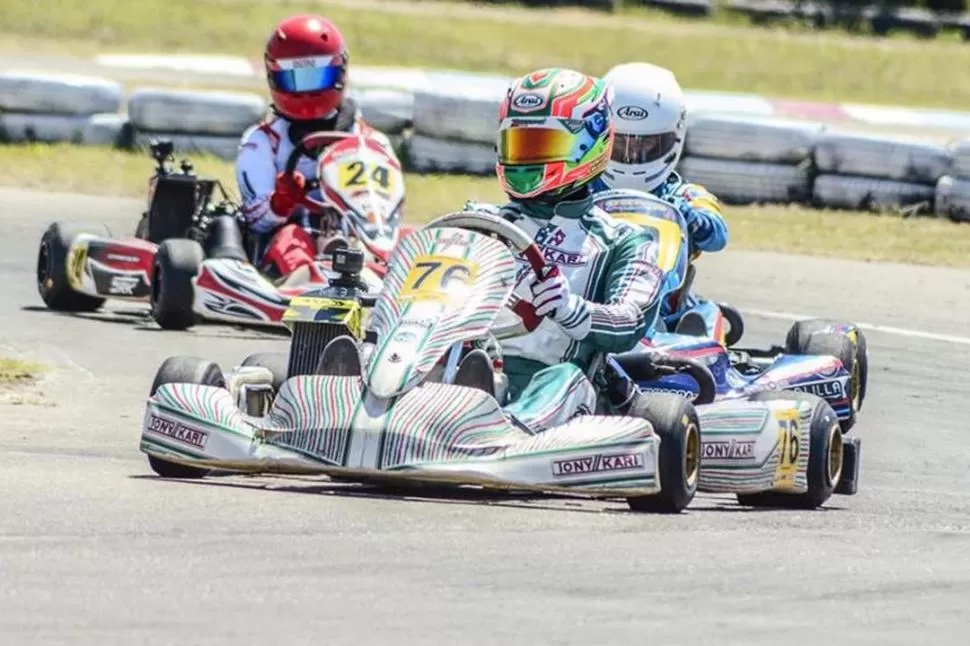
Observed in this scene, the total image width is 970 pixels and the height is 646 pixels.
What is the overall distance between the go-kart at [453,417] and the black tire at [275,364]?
0.06 meters

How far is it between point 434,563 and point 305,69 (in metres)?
6.63

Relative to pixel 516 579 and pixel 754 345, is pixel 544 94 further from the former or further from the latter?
pixel 754 345

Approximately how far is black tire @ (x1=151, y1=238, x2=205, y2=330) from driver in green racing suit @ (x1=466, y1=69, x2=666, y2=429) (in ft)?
12.4

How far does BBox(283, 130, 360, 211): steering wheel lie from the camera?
1086cm

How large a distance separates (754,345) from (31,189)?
20.0 feet

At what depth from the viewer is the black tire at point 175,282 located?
33.8 feet

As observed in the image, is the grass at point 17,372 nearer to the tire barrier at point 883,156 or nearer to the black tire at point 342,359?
the black tire at point 342,359

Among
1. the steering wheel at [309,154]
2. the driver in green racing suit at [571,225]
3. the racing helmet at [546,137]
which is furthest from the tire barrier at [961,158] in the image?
the racing helmet at [546,137]

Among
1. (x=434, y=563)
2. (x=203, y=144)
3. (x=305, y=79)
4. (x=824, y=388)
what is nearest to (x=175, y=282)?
(x=305, y=79)

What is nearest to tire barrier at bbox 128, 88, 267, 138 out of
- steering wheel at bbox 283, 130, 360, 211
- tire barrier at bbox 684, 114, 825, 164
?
tire barrier at bbox 684, 114, 825, 164

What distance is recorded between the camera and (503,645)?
4.29 meters

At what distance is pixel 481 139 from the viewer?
52.3 feet

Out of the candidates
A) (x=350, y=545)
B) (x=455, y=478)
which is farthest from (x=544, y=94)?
(x=350, y=545)

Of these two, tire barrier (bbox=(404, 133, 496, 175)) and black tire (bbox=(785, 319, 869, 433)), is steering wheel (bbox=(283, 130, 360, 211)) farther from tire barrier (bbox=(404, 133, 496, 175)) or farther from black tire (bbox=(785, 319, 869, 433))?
tire barrier (bbox=(404, 133, 496, 175))
